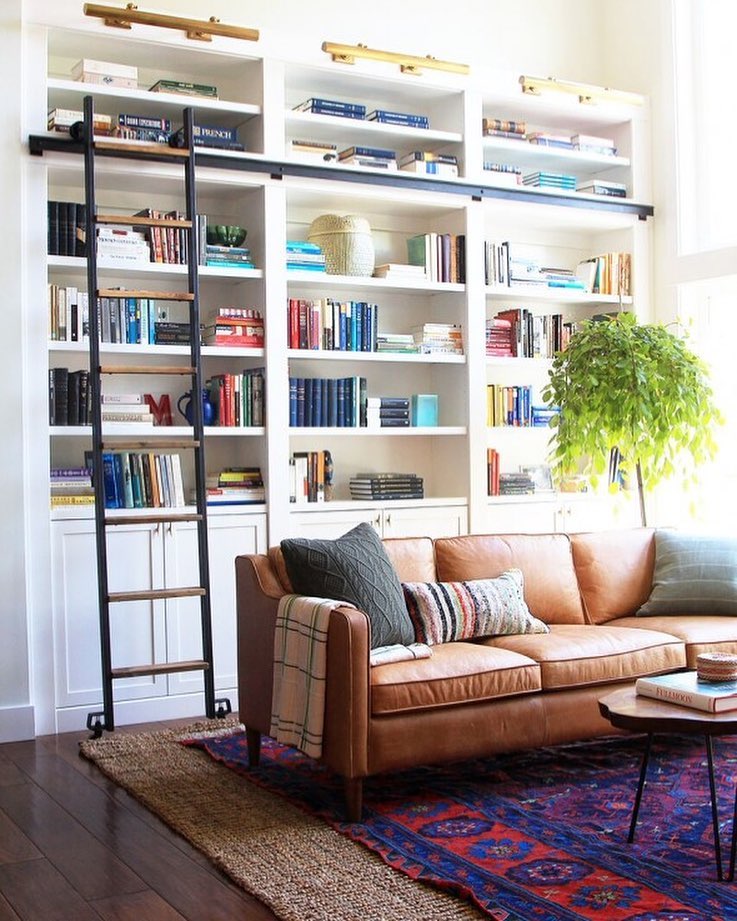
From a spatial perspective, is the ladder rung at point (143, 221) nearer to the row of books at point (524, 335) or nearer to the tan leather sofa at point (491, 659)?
the tan leather sofa at point (491, 659)

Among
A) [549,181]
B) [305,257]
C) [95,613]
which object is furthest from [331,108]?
[95,613]

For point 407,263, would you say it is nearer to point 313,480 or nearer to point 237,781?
point 313,480

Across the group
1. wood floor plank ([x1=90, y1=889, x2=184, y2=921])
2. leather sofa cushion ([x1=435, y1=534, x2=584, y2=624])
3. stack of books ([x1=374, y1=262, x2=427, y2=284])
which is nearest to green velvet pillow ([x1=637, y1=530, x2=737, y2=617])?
leather sofa cushion ([x1=435, y1=534, x2=584, y2=624])

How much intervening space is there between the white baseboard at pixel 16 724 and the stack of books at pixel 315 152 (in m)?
2.75

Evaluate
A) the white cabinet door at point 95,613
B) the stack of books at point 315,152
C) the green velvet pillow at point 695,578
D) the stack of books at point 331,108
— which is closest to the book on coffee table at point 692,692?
the green velvet pillow at point 695,578

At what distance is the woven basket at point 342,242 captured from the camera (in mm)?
5777

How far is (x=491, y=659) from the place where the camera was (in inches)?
163

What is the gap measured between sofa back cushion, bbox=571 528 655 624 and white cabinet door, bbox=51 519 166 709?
1834 millimetres

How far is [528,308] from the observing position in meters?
6.71

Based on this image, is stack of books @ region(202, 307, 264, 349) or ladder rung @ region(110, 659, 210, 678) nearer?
ladder rung @ region(110, 659, 210, 678)

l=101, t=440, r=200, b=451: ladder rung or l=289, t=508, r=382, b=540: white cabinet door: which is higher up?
A: l=101, t=440, r=200, b=451: ladder rung

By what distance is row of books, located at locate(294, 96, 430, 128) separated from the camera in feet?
18.7

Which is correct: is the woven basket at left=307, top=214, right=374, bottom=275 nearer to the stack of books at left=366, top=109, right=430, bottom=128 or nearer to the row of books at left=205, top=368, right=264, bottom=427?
the stack of books at left=366, top=109, right=430, bottom=128

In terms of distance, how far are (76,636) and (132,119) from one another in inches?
88.7
